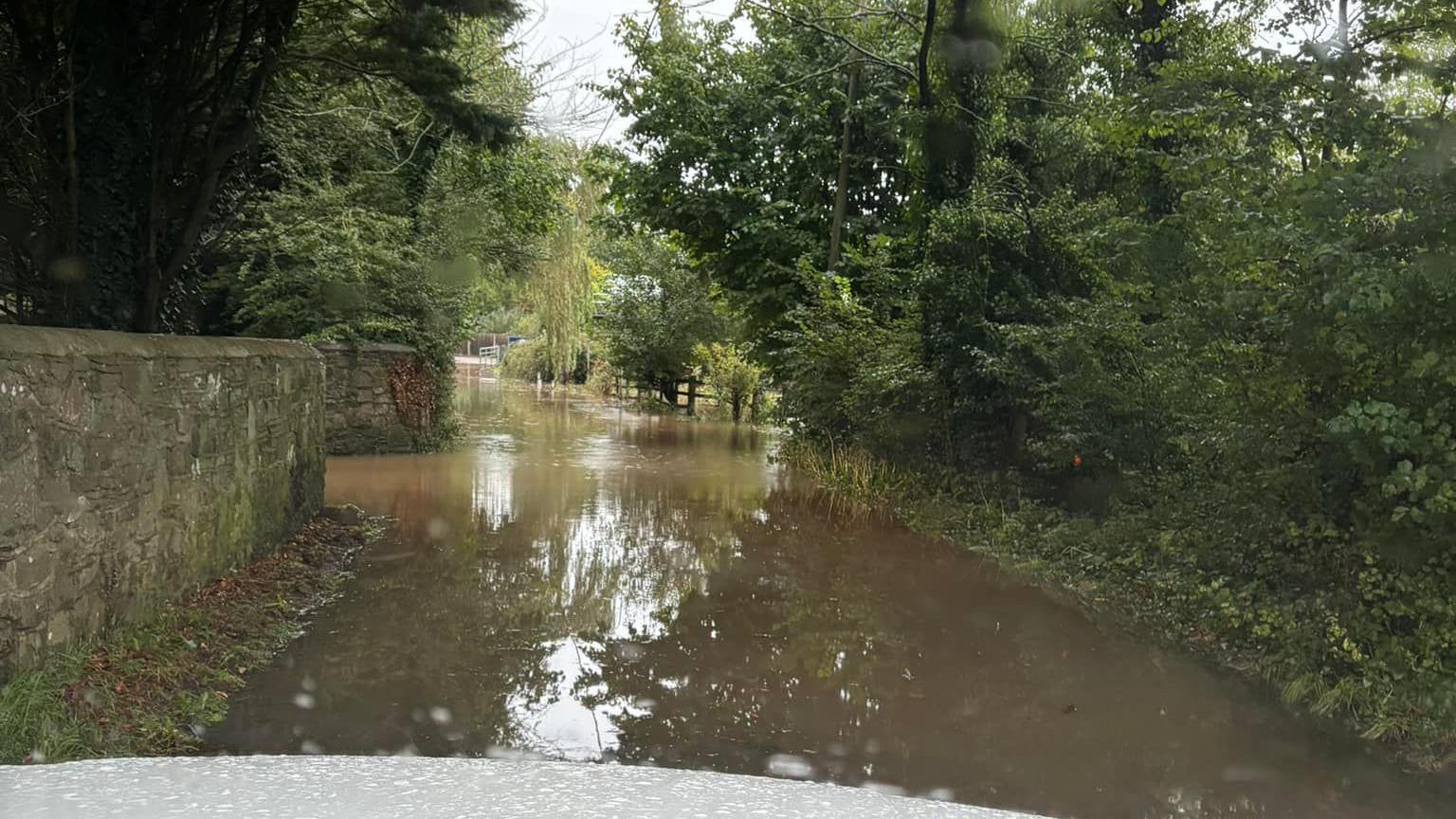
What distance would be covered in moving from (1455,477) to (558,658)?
4505 millimetres

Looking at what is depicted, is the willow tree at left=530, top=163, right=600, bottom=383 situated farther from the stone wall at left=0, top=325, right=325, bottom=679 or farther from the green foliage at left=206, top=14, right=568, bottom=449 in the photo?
the stone wall at left=0, top=325, right=325, bottom=679

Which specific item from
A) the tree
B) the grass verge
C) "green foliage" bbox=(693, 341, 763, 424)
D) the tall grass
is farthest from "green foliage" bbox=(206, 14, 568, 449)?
"green foliage" bbox=(693, 341, 763, 424)

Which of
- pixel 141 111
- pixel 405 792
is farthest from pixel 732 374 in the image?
pixel 405 792

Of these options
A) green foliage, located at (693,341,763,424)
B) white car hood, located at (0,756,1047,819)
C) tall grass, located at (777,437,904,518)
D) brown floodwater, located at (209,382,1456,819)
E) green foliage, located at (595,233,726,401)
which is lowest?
brown floodwater, located at (209,382,1456,819)

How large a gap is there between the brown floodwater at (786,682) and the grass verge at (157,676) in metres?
0.19

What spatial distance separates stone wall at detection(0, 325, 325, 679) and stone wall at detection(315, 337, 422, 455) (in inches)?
272

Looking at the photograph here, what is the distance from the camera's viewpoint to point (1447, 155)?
195 inches

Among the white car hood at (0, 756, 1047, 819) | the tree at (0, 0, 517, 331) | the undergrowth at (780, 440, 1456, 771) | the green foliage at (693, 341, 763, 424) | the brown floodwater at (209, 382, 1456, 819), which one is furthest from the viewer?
the green foliage at (693, 341, 763, 424)

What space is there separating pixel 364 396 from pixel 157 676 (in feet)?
34.4

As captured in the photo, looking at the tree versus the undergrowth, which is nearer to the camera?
the undergrowth

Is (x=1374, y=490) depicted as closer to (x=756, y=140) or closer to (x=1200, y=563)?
(x=1200, y=563)

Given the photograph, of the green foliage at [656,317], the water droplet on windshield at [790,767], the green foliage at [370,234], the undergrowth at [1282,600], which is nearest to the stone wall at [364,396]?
the green foliage at [370,234]

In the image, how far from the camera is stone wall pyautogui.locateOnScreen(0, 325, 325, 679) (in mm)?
4090

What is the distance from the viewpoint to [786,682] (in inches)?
211
